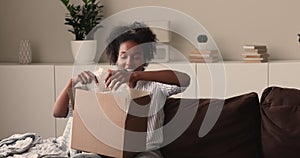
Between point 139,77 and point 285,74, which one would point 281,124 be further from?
point 285,74

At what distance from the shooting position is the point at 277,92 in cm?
232

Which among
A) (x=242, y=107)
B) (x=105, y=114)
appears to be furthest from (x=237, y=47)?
(x=105, y=114)

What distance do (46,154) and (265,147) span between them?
92 cm

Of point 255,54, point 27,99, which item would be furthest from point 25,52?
point 255,54

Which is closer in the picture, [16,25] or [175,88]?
[175,88]

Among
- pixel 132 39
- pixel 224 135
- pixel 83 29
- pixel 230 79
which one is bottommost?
pixel 224 135

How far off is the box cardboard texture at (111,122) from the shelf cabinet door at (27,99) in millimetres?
1803

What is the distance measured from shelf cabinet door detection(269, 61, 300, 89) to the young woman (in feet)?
3.91

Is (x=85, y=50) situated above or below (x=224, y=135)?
above

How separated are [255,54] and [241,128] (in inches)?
58.1

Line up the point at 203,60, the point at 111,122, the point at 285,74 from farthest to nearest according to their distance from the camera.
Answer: the point at 203,60 → the point at 285,74 → the point at 111,122

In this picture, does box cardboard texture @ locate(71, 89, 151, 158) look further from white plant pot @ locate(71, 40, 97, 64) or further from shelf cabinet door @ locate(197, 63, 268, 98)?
white plant pot @ locate(71, 40, 97, 64)

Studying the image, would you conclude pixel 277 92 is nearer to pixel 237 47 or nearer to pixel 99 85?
pixel 99 85

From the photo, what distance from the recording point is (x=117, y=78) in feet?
7.67
